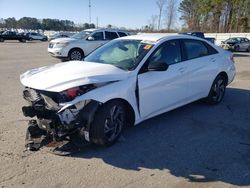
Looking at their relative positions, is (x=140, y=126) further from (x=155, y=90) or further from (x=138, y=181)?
(x=138, y=181)

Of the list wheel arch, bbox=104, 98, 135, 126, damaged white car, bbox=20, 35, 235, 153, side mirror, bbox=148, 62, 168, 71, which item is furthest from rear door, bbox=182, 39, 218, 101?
wheel arch, bbox=104, 98, 135, 126

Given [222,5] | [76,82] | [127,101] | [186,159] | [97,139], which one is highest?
[222,5]

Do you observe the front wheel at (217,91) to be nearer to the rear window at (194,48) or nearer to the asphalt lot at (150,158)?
the rear window at (194,48)

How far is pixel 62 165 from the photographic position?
3.89 m

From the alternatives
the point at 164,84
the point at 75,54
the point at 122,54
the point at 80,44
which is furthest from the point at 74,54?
the point at 164,84

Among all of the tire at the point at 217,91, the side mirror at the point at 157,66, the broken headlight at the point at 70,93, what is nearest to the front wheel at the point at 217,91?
the tire at the point at 217,91

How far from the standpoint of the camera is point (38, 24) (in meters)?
102

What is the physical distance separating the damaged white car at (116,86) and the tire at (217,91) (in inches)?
11.7

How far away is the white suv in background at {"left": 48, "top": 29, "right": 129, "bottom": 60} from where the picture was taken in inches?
589

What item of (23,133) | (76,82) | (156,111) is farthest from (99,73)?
(23,133)

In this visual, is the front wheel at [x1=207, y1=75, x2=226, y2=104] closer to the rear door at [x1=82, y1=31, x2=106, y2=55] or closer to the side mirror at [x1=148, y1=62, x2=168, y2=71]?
the side mirror at [x1=148, y1=62, x2=168, y2=71]

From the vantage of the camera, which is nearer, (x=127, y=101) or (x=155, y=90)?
(x=127, y=101)

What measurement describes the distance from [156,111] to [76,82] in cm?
168

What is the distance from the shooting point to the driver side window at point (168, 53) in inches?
204
